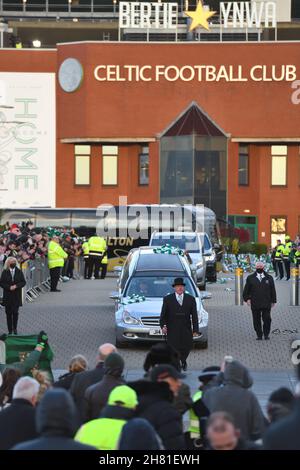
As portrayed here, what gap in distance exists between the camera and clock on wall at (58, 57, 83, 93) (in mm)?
68188

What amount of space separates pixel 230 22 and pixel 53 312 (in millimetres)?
48592

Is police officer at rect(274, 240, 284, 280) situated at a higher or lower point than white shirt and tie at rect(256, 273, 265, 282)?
lower

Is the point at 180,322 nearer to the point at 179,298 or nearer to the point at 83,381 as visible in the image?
the point at 179,298

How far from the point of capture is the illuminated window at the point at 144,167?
69.6 m

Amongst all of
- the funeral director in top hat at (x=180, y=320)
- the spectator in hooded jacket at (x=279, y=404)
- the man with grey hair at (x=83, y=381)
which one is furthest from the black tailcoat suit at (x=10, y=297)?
the spectator in hooded jacket at (x=279, y=404)

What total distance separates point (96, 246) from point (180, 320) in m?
25.2

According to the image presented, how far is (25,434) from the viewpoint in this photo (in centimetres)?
837

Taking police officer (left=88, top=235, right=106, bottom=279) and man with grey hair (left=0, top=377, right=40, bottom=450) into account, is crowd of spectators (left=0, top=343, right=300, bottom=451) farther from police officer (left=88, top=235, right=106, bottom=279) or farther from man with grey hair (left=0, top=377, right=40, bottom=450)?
police officer (left=88, top=235, right=106, bottom=279)

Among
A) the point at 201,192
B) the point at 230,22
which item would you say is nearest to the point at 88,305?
the point at 201,192

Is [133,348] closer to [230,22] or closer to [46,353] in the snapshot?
[46,353]

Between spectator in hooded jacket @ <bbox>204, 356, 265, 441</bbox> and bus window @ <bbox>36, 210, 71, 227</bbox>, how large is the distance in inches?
1824

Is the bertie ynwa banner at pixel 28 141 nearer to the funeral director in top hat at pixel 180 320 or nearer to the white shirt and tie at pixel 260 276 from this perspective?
the white shirt and tie at pixel 260 276
